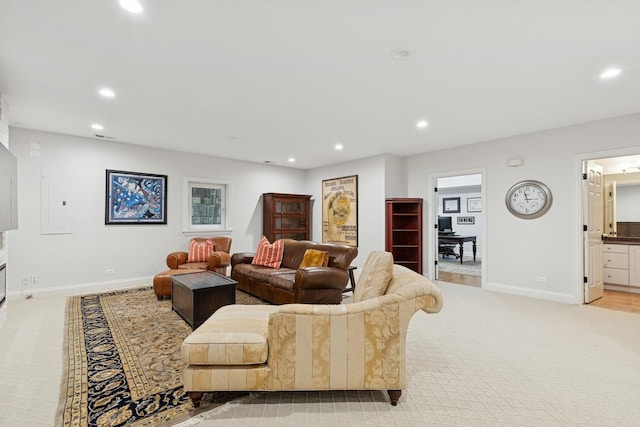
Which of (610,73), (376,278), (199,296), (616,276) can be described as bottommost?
(616,276)

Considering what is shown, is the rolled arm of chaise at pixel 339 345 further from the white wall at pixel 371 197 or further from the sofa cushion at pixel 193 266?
the white wall at pixel 371 197

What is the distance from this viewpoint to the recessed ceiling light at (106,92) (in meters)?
3.14

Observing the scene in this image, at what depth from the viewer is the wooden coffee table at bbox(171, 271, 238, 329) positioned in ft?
10.6

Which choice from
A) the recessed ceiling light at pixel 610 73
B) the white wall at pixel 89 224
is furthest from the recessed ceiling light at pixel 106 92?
the recessed ceiling light at pixel 610 73

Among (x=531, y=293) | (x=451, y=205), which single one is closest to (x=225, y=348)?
(x=531, y=293)

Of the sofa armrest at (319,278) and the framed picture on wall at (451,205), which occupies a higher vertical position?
the framed picture on wall at (451,205)

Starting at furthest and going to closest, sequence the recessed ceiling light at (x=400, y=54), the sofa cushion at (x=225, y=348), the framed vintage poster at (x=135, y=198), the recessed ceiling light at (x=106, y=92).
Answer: the framed vintage poster at (x=135, y=198)
the recessed ceiling light at (x=106, y=92)
the recessed ceiling light at (x=400, y=54)
the sofa cushion at (x=225, y=348)

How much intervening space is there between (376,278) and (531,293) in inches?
149

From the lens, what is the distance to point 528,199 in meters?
4.70

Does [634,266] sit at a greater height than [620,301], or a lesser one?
greater

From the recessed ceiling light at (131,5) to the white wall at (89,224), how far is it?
3520 mm

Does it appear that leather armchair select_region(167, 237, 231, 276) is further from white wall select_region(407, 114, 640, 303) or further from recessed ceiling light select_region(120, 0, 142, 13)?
white wall select_region(407, 114, 640, 303)

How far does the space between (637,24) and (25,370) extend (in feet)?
17.0

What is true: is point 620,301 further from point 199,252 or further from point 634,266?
point 199,252
